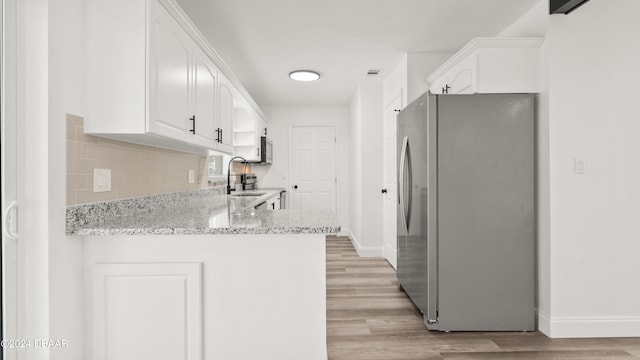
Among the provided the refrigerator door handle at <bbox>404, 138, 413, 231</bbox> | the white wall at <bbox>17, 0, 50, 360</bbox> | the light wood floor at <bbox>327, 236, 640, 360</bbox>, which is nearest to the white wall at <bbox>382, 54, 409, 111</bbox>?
the refrigerator door handle at <bbox>404, 138, 413, 231</bbox>

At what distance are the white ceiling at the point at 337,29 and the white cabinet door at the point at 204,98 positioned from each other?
0.50 m

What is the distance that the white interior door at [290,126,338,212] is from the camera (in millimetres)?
6340

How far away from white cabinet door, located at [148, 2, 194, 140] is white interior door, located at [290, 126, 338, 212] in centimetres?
424

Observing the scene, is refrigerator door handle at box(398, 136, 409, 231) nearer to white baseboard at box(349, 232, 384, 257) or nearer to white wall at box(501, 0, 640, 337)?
white wall at box(501, 0, 640, 337)

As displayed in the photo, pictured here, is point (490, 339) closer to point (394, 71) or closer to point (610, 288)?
point (610, 288)

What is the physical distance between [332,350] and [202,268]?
1130 millimetres

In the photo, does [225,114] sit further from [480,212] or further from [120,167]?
[480,212]

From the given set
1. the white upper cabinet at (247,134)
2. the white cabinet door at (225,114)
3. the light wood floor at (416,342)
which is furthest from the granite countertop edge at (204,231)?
the white upper cabinet at (247,134)

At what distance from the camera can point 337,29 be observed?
9.70 ft

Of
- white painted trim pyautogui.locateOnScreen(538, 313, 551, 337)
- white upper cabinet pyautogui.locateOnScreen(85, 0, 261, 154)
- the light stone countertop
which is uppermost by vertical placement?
white upper cabinet pyautogui.locateOnScreen(85, 0, 261, 154)

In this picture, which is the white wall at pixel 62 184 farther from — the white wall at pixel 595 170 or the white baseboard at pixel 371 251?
the white baseboard at pixel 371 251

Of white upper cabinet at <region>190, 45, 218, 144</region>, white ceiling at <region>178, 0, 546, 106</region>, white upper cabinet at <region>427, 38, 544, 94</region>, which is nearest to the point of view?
white upper cabinet at <region>190, 45, 218, 144</region>

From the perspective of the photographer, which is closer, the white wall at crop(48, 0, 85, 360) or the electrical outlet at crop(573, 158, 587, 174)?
the white wall at crop(48, 0, 85, 360)

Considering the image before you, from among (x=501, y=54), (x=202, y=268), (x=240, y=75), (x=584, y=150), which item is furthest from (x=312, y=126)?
(x=202, y=268)
